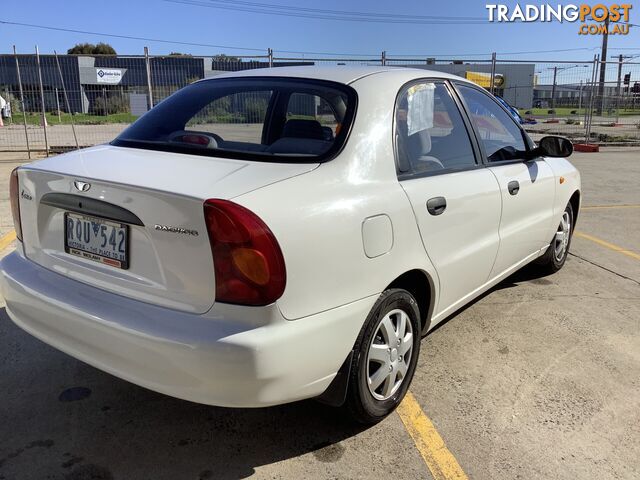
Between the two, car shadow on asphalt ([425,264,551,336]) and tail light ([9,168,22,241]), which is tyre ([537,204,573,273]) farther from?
tail light ([9,168,22,241])

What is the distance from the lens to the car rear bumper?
80.9 inches

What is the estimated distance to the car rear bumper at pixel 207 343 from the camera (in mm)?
2055

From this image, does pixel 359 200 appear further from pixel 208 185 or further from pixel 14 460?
pixel 14 460

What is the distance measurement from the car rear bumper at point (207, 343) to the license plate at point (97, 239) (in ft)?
0.45

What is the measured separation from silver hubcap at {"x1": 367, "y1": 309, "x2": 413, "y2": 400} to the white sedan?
0.01 meters

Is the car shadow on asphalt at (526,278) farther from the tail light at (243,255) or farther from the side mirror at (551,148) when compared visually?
the tail light at (243,255)

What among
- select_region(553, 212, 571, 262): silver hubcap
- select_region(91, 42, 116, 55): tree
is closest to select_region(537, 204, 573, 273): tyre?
select_region(553, 212, 571, 262): silver hubcap

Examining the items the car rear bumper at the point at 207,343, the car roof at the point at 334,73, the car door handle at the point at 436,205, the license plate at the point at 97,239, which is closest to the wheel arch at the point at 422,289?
the car door handle at the point at 436,205

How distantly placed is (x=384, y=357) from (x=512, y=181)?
1.73 metres

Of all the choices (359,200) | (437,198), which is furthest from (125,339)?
(437,198)

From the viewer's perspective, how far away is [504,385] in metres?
3.19

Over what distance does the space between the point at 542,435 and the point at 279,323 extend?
153 cm

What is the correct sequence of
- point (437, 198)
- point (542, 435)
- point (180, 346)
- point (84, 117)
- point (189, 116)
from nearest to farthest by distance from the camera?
point (180, 346) → point (542, 435) → point (437, 198) → point (189, 116) → point (84, 117)

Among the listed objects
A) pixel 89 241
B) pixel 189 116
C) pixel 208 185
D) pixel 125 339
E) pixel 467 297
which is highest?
pixel 189 116
